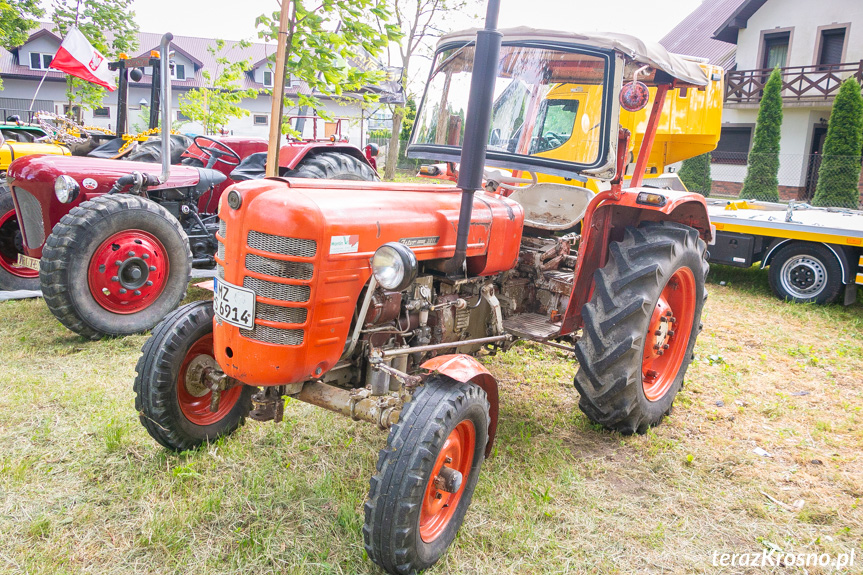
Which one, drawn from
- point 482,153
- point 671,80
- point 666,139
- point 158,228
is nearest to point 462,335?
point 482,153

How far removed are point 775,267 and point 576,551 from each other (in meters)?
5.93

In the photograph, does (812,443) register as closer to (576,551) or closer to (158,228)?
(576,551)

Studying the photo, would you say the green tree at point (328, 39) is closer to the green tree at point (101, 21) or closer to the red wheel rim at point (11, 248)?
the red wheel rim at point (11, 248)

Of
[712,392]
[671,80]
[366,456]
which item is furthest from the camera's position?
[712,392]

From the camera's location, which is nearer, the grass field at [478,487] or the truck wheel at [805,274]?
the grass field at [478,487]

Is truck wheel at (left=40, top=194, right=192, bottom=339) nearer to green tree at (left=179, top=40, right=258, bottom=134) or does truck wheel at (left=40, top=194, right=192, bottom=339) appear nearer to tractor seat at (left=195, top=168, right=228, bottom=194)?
tractor seat at (left=195, top=168, right=228, bottom=194)

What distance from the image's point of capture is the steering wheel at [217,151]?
6.84 metres

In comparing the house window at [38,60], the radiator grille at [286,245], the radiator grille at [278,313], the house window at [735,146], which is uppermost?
the house window at [38,60]

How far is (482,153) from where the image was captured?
8.09ft

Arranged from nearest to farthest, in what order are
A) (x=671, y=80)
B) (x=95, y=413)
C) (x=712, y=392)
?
(x=95, y=413)
(x=671, y=80)
(x=712, y=392)

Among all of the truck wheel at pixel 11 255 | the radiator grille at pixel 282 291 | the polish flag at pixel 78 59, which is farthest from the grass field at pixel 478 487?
the polish flag at pixel 78 59

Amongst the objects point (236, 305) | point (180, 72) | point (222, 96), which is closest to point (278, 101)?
point (236, 305)

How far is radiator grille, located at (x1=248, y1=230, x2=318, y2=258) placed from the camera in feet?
7.60

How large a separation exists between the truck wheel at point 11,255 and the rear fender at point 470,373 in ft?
16.3
